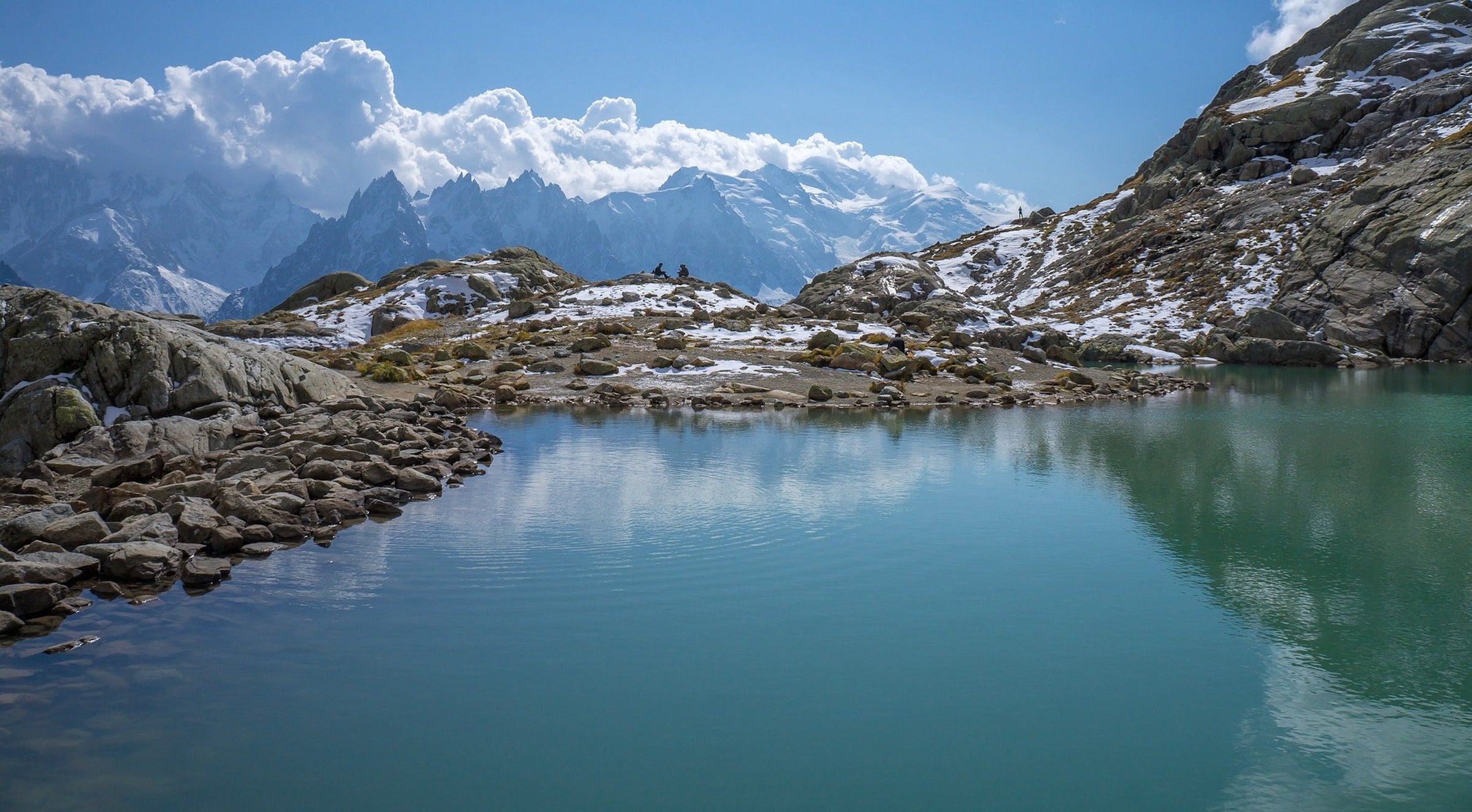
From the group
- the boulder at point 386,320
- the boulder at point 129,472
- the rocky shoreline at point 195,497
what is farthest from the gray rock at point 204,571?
the boulder at point 386,320

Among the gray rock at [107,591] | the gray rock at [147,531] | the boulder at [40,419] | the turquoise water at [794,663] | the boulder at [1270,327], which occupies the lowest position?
the turquoise water at [794,663]

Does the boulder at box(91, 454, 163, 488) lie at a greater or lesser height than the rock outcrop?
lesser

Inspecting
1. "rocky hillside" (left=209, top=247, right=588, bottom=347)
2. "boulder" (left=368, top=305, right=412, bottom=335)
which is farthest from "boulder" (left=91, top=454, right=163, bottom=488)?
"boulder" (left=368, top=305, right=412, bottom=335)

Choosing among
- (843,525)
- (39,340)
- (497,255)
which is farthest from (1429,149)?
(39,340)

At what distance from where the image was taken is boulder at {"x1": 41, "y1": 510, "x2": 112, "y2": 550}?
15.8 m

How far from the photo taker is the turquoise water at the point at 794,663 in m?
9.45

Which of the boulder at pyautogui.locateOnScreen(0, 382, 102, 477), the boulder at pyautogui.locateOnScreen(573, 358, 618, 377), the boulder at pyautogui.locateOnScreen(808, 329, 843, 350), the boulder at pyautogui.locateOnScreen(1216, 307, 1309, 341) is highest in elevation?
the boulder at pyautogui.locateOnScreen(1216, 307, 1309, 341)

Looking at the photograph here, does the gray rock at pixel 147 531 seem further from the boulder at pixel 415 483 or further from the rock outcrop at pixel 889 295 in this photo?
the rock outcrop at pixel 889 295

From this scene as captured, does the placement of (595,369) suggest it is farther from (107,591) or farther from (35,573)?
(35,573)

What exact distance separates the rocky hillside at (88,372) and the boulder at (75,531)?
8510 millimetres

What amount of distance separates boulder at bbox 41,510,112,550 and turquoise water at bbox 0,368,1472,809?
2.57 meters

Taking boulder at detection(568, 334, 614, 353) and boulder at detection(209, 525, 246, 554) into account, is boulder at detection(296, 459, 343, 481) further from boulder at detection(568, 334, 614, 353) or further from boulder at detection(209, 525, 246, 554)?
boulder at detection(568, 334, 614, 353)

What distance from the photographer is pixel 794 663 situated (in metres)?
12.5

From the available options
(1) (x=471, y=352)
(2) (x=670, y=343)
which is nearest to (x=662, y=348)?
(2) (x=670, y=343)
